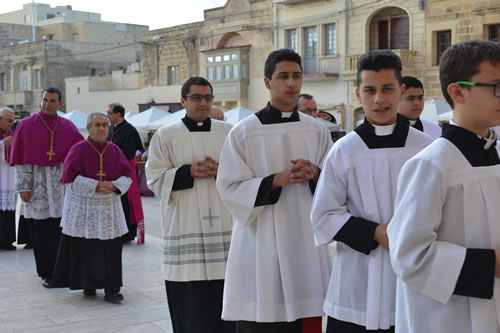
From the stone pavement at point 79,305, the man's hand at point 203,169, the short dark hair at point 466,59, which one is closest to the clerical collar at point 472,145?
the short dark hair at point 466,59

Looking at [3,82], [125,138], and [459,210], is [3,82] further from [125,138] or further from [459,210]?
[459,210]

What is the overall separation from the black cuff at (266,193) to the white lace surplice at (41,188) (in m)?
4.44

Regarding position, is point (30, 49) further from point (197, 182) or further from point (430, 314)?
point (430, 314)

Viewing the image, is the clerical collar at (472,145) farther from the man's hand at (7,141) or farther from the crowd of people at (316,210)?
the man's hand at (7,141)

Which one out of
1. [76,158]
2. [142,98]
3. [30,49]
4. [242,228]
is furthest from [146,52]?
[242,228]

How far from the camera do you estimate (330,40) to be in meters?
27.0

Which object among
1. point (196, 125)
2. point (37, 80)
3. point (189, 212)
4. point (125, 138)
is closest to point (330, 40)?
point (125, 138)

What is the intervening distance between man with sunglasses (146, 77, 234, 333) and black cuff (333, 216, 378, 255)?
201 cm

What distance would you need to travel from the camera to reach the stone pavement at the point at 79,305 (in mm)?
5750

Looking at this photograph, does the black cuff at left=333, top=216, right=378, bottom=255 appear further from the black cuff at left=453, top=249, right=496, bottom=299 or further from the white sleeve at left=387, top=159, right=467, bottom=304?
the black cuff at left=453, top=249, right=496, bottom=299

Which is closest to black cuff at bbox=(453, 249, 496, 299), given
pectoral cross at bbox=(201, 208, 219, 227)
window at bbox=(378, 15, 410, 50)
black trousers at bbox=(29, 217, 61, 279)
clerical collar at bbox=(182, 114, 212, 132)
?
pectoral cross at bbox=(201, 208, 219, 227)

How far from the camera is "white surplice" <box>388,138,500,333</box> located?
7.25 ft

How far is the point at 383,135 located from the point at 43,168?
541 cm

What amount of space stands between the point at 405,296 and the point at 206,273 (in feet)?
8.75
